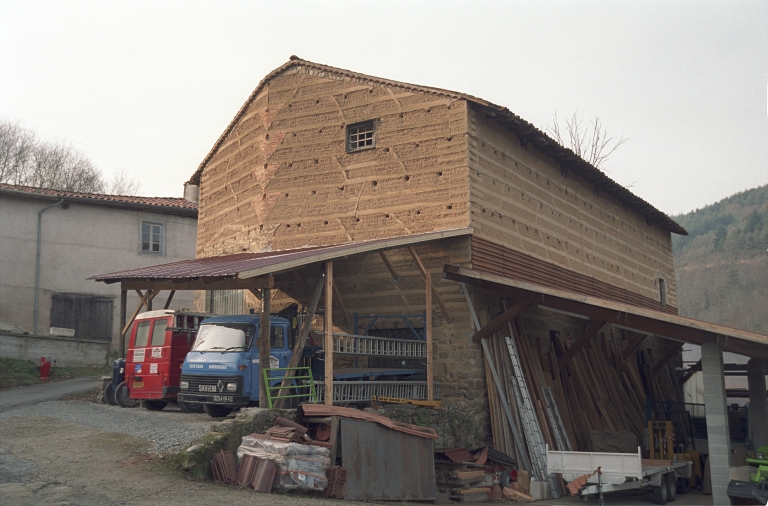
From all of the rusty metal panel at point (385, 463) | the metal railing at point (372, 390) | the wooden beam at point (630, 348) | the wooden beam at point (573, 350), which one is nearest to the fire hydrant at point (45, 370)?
the metal railing at point (372, 390)

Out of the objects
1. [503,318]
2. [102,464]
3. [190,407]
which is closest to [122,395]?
[190,407]

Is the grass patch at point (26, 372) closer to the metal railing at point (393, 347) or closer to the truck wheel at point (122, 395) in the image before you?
the truck wheel at point (122, 395)

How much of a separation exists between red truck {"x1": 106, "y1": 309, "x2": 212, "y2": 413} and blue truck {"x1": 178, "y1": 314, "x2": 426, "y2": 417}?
1267 millimetres

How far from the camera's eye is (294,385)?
487 inches

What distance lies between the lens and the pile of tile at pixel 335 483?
10.4 m

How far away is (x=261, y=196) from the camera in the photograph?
1878cm

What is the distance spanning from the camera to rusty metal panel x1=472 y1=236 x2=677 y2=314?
1627 centimetres

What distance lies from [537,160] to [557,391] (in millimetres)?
6085

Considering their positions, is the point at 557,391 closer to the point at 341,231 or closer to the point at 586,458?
the point at 586,458

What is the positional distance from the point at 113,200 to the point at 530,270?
1763cm

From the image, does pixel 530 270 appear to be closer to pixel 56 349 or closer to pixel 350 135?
pixel 350 135

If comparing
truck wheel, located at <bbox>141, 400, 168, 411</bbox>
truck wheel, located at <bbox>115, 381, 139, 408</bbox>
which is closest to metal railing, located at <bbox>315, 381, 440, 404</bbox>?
truck wheel, located at <bbox>141, 400, 168, 411</bbox>

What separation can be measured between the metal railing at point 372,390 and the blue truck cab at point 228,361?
1111 mm

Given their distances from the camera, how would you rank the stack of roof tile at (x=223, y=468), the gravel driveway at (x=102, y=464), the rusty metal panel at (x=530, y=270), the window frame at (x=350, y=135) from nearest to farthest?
1. the gravel driveway at (x=102, y=464)
2. the stack of roof tile at (x=223, y=468)
3. the rusty metal panel at (x=530, y=270)
4. the window frame at (x=350, y=135)
